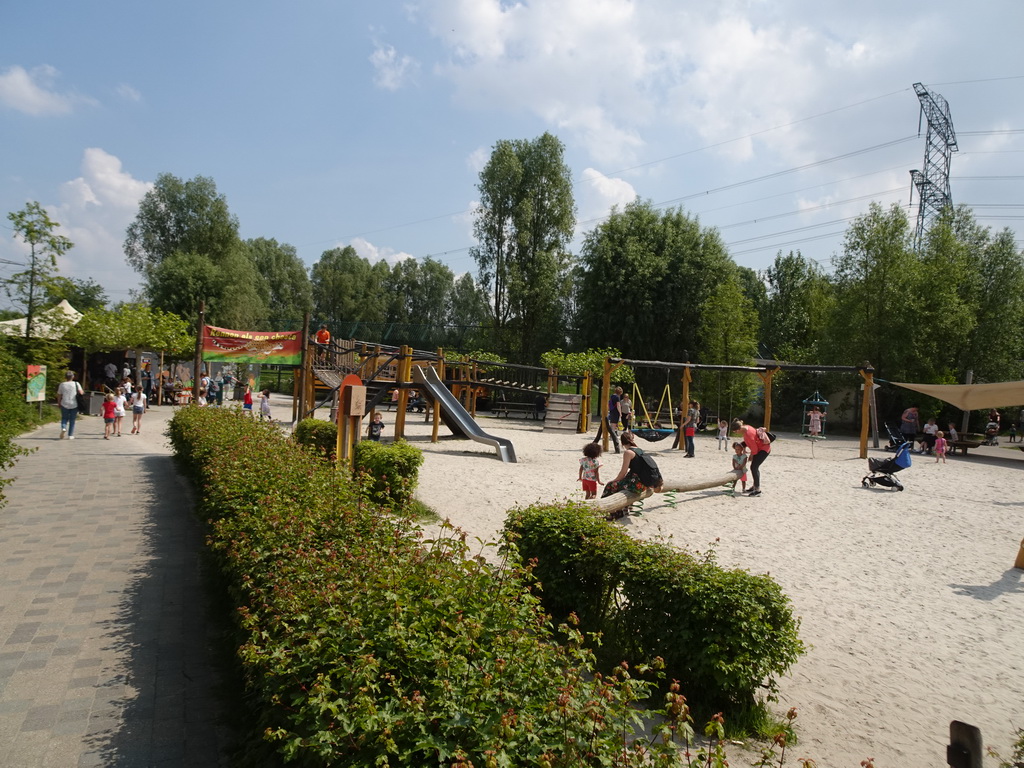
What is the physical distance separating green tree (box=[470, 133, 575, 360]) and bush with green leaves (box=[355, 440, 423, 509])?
3298 centimetres

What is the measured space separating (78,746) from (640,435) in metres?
19.4

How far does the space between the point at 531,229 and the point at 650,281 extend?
1032 centimetres

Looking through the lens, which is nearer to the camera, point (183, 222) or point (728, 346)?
point (728, 346)

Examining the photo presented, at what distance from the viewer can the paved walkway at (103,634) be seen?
3.67 meters

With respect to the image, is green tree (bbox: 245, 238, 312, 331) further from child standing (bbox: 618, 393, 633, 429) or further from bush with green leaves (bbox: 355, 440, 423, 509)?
bush with green leaves (bbox: 355, 440, 423, 509)

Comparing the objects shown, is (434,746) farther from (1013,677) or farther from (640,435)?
(640,435)

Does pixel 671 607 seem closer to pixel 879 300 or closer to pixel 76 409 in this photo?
pixel 76 409

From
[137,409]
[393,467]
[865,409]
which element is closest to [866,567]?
[393,467]

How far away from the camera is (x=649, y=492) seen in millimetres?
9469

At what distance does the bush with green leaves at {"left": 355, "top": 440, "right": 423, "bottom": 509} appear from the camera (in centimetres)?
961

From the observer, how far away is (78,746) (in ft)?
11.7

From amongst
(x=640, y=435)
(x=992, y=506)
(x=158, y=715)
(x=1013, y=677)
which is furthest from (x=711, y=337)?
(x=158, y=715)

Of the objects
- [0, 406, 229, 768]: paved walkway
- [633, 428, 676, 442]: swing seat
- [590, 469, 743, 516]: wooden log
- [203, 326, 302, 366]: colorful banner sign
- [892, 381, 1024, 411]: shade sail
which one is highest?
[203, 326, 302, 366]: colorful banner sign

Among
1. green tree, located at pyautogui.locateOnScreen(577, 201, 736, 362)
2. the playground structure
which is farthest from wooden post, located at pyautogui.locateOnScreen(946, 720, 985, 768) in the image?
green tree, located at pyautogui.locateOnScreen(577, 201, 736, 362)
